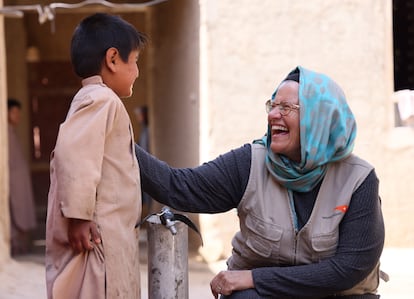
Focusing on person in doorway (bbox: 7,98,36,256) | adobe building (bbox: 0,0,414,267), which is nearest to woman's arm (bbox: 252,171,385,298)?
adobe building (bbox: 0,0,414,267)

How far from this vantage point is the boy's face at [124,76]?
2990 mm

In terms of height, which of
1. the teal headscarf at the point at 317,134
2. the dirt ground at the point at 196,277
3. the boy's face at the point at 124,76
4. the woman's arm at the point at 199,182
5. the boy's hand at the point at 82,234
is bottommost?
the dirt ground at the point at 196,277

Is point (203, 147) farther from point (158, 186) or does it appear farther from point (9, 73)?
point (9, 73)

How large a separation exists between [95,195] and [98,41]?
537mm

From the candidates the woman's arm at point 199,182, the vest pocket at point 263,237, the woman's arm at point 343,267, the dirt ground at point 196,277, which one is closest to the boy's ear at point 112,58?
the woman's arm at point 199,182

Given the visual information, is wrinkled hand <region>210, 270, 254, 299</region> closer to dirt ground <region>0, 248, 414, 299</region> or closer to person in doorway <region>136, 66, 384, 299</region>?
person in doorway <region>136, 66, 384, 299</region>

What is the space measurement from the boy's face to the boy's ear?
0.06 feet

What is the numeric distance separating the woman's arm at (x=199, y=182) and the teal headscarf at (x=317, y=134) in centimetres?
17

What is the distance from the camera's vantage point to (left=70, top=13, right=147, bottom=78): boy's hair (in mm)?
2965

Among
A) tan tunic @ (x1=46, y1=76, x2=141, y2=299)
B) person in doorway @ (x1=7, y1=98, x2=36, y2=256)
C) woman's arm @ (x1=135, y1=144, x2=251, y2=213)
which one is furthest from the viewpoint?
person in doorway @ (x1=7, y1=98, x2=36, y2=256)

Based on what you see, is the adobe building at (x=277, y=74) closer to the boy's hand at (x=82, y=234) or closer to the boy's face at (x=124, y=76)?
the boy's face at (x=124, y=76)

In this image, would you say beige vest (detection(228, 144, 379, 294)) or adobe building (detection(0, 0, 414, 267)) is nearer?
beige vest (detection(228, 144, 379, 294))

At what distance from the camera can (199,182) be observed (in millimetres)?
3131

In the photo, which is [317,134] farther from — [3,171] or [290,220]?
[3,171]
